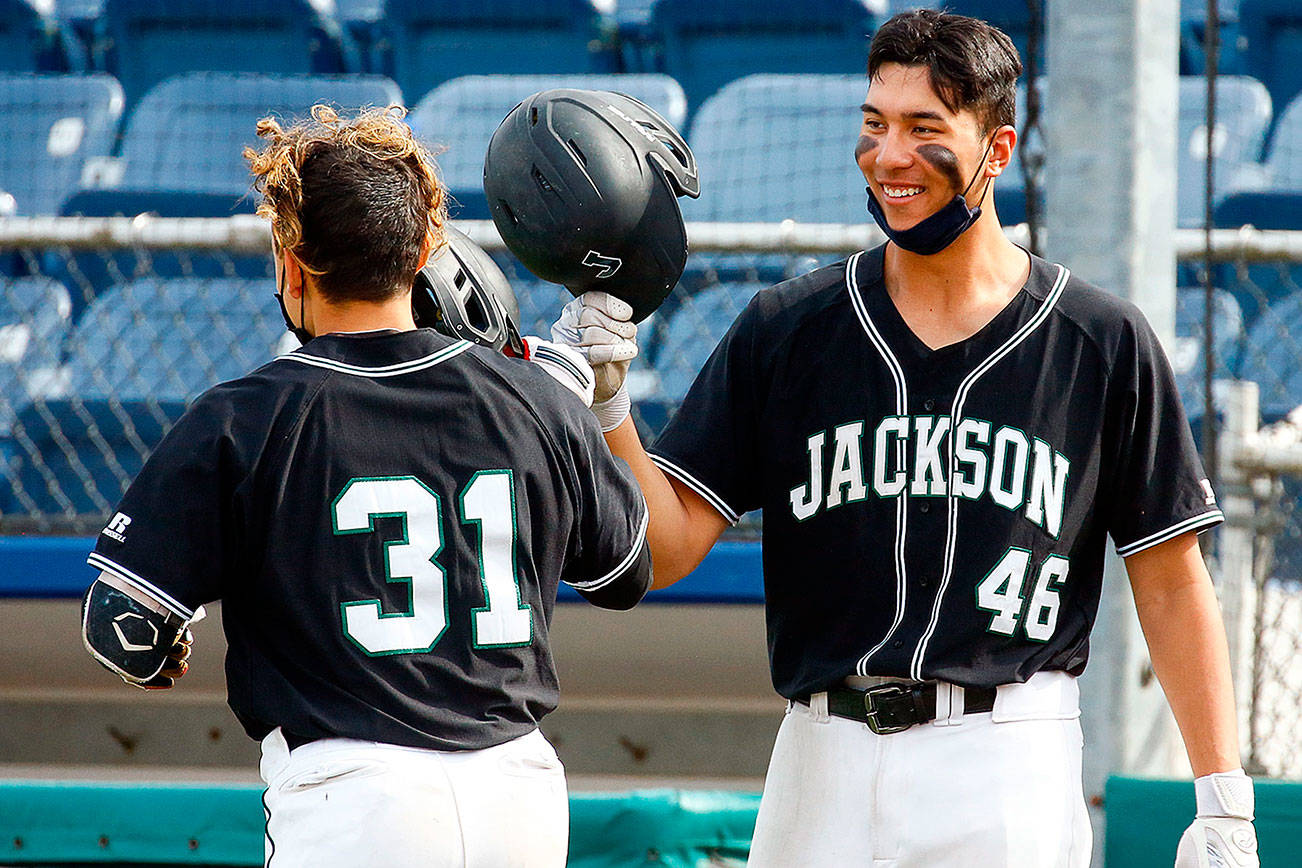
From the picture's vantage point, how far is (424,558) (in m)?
1.69

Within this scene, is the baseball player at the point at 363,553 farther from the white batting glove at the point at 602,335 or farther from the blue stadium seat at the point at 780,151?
the blue stadium seat at the point at 780,151

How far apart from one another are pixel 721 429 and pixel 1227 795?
0.86m

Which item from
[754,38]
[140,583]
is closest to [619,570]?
[140,583]

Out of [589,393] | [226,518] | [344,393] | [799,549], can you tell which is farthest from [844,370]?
[226,518]

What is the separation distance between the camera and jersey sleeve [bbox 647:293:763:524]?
7.27 feet

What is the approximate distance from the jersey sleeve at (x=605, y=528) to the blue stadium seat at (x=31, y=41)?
18.2 feet

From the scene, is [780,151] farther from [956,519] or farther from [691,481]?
[956,519]

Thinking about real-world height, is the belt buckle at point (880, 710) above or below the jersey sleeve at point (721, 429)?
below

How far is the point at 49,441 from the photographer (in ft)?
14.6

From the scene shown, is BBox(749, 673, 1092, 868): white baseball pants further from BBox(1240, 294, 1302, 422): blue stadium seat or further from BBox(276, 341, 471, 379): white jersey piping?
BBox(1240, 294, 1302, 422): blue stadium seat

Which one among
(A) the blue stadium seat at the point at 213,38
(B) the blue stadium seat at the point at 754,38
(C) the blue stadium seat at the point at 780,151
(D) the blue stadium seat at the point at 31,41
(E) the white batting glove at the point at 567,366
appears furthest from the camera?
(D) the blue stadium seat at the point at 31,41

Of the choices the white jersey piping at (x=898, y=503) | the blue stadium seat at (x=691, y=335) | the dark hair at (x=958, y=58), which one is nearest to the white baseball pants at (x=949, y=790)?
the white jersey piping at (x=898, y=503)

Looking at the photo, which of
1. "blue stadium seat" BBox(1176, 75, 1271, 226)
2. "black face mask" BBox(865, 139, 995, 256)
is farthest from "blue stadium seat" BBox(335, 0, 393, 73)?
"black face mask" BBox(865, 139, 995, 256)

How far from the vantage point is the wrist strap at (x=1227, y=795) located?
2025mm
